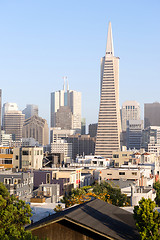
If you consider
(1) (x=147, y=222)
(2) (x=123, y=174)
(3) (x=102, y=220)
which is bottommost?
(2) (x=123, y=174)

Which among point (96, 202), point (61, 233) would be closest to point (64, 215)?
point (61, 233)

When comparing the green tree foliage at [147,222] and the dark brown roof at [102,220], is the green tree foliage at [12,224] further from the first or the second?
the green tree foliage at [147,222]

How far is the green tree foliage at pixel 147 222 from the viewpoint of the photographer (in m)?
36.0

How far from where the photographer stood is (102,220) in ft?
133

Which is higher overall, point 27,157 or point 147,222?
point 27,157

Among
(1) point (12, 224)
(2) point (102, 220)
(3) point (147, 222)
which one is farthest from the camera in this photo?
(1) point (12, 224)

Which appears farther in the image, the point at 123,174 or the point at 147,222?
the point at 123,174

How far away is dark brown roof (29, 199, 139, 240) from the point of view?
37969 millimetres

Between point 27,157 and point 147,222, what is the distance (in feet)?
399

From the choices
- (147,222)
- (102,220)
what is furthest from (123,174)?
(147,222)

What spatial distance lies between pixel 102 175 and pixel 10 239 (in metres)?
121

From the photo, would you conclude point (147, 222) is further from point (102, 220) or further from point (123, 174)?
point (123, 174)

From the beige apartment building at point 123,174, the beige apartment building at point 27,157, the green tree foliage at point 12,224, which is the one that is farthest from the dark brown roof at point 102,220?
the beige apartment building at point 27,157

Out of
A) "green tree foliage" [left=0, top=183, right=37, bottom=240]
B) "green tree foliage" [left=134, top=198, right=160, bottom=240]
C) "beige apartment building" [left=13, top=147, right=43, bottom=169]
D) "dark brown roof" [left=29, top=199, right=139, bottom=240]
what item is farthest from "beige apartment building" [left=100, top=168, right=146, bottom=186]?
"green tree foliage" [left=134, top=198, right=160, bottom=240]
